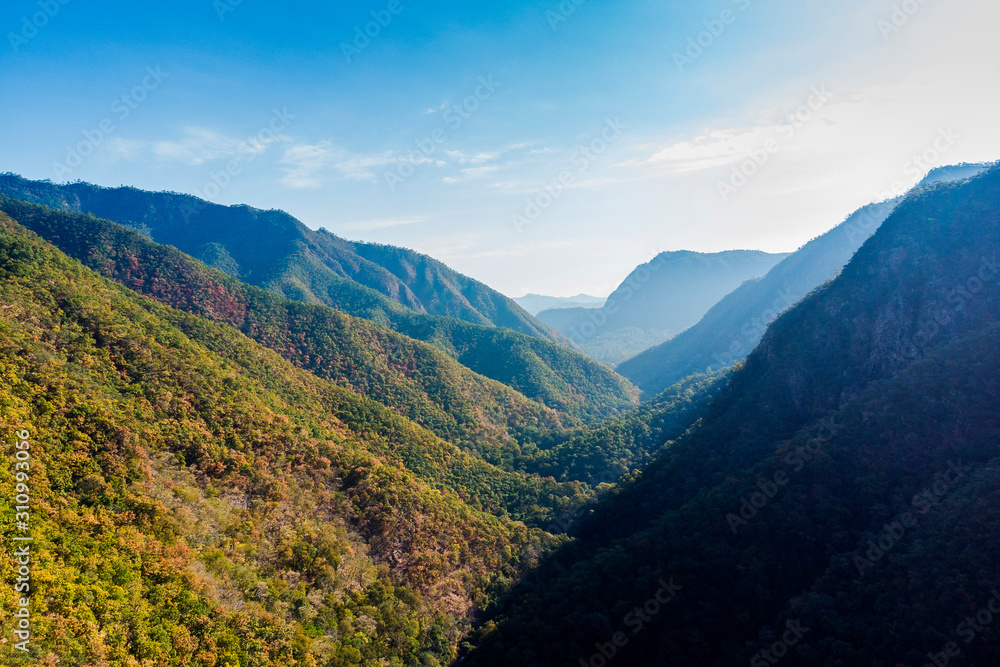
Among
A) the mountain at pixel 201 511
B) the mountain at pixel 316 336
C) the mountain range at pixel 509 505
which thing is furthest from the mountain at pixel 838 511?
the mountain at pixel 316 336

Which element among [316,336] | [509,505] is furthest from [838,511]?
[316,336]

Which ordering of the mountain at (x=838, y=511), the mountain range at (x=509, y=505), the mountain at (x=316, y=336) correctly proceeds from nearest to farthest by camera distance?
the mountain range at (x=509, y=505), the mountain at (x=838, y=511), the mountain at (x=316, y=336)

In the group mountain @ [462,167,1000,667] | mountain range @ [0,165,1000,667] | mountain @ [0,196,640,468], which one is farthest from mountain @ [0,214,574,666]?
mountain @ [0,196,640,468]

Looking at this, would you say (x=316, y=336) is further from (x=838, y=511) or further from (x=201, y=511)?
(x=838, y=511)

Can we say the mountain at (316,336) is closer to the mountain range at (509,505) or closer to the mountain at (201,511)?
the mountain range at (509,505)

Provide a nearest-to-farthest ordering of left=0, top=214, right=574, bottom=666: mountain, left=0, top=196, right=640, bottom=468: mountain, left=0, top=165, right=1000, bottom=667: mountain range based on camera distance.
Answer: left=0, top=214, right=574, bottom=666: mountain → left=0, top=165, right=1000, bottom=667: mountain range → left=0, top=196, right=640, bottom=468: mountain

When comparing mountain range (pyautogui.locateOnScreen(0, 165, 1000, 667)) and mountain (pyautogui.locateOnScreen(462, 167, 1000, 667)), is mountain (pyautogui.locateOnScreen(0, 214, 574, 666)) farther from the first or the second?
mountain (pyautogui.locateOnScreen(462, 167, 1000, 667))
